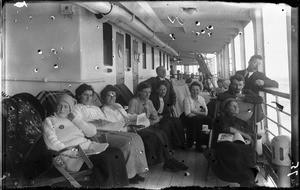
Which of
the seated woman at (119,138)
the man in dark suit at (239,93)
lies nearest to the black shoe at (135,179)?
the seated woman at (119,138)

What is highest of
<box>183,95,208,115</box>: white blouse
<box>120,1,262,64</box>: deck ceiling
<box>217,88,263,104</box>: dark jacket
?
<box>120,1,262,64</box>: deck ceiling

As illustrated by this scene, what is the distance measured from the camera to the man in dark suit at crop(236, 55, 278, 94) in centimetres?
101

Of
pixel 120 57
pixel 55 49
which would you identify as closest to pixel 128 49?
pixel 120 57

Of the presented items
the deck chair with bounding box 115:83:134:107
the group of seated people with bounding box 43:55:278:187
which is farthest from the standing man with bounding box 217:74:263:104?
the deck chair with bounding box 115:83:134:107

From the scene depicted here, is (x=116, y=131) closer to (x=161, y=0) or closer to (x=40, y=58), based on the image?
(x=40, y=58)

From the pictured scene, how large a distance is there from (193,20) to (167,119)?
0.40 m

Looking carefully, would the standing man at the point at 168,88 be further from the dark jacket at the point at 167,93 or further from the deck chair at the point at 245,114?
the deck chair at the point at 245,114

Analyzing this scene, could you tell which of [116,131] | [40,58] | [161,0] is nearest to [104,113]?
[116,131]

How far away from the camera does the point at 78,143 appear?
105cm

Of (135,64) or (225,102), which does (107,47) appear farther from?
(225,102)

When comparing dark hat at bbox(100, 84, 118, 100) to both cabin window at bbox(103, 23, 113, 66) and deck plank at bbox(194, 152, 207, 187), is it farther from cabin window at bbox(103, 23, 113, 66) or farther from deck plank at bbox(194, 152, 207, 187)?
deck plank at bbox(194, 152, 207, 187)

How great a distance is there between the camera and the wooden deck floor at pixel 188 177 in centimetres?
103

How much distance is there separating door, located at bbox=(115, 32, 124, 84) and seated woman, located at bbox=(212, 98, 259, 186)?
411mm

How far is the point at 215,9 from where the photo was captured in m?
1.01
